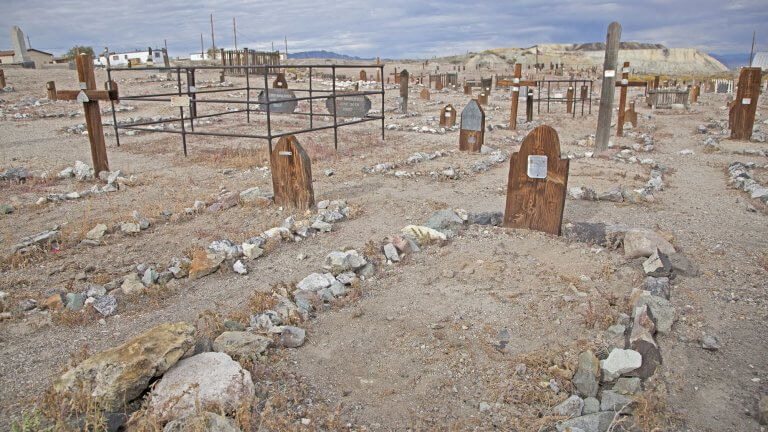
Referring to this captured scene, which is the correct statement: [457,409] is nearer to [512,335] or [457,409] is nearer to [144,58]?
[512,335]

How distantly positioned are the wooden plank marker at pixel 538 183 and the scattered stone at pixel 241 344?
328cm

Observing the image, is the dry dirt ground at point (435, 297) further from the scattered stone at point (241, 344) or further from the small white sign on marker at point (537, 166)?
the small white sign on marker at point (537, 166)

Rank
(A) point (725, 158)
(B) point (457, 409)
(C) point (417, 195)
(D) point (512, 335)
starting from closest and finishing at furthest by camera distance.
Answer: (B) point (457, 409)
(D) point (512, 335)
(C) point (417, 195)
(A) point (725, 158)

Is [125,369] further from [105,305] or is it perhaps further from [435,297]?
[435,297]

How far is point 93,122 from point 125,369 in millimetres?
8355

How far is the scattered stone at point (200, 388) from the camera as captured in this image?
285 centimetres

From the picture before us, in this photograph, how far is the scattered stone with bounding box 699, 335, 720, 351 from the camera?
3.61 meters

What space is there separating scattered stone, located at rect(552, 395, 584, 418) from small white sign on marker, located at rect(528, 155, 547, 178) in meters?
3.09

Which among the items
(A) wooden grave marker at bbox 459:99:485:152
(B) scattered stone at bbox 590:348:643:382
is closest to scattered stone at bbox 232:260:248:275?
(B) scattered stone at bbox 590:348:643:382

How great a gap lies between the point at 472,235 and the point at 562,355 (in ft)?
7.79

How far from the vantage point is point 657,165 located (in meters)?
10.1

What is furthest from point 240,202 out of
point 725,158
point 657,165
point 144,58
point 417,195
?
point 144,58

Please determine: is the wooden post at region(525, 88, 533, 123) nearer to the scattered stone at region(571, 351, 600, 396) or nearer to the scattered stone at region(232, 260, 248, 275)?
the scattered stone at region(232, 260, 248, 275)

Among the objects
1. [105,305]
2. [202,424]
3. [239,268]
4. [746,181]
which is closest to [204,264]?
[239,268]
